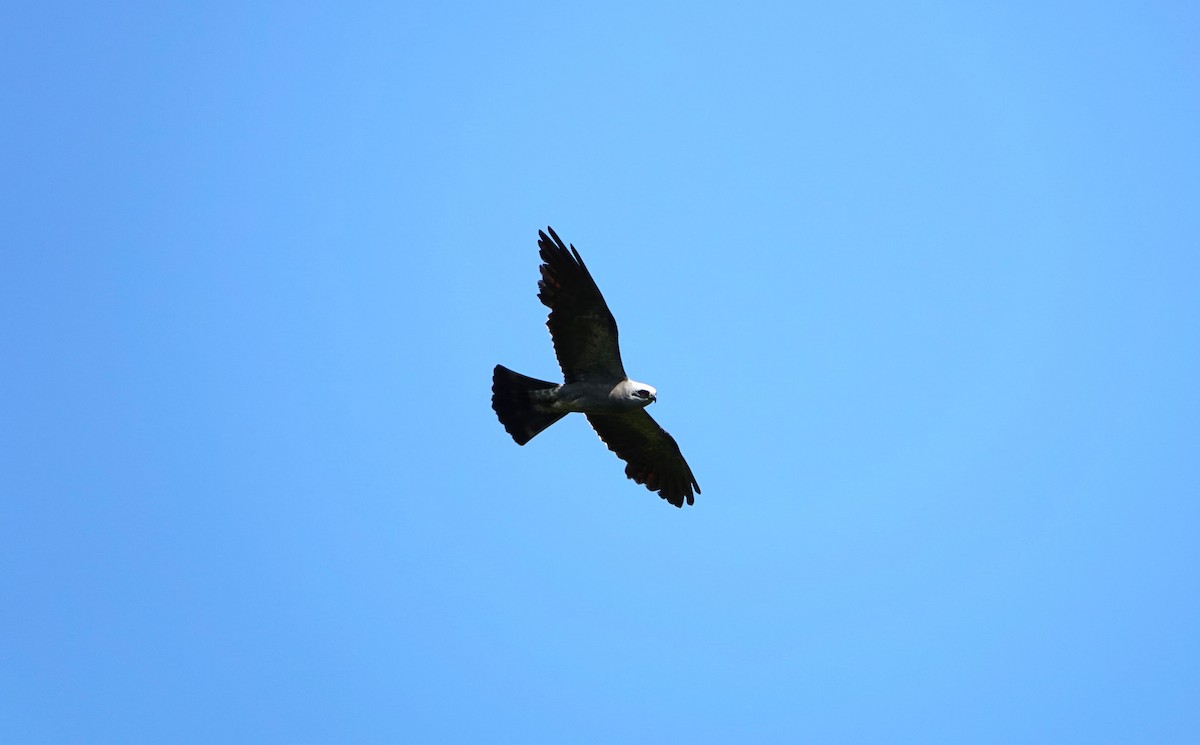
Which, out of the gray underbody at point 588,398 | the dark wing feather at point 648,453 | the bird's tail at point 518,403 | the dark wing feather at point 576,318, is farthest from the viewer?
the dark wing feather at point 648,453

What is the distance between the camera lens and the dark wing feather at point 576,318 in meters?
17.1

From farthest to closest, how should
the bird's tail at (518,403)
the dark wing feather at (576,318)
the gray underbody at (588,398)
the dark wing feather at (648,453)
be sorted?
1. the dark wing feather at (648,453)
2. the bird's tail at (518,403)
3. the gray underbody at (588,398)
4. the dark wing feather at (576,318)

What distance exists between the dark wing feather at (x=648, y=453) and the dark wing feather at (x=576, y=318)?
4.39ft

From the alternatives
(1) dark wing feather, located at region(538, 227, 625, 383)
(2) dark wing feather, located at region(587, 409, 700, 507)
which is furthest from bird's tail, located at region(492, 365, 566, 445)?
(2) dark wing feather, located at region(587, 409, 700, 507)

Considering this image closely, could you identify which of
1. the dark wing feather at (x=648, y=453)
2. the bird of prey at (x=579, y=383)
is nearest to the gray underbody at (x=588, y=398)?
the bird of prey at (x=579, y=383)

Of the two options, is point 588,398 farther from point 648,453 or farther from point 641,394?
point 648,453

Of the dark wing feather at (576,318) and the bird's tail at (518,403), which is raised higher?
the dark wing feather at (576,318)

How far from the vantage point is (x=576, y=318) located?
57.2 feet

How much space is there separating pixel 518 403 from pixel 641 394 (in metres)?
1.95

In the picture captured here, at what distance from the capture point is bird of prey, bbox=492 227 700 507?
1716 cm

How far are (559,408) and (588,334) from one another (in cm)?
132

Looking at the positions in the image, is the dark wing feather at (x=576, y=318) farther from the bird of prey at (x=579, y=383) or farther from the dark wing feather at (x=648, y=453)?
the dark wing feather at (x=648, y=453)

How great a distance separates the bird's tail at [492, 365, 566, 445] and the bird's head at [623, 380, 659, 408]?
1.21m

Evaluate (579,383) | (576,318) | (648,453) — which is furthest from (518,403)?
(648,453)
